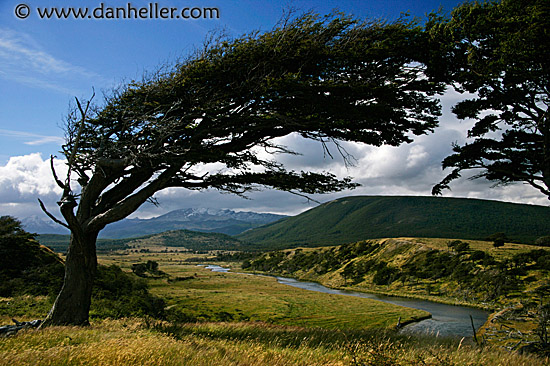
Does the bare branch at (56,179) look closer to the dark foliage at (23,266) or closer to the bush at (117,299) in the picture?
the bush at (117,299)

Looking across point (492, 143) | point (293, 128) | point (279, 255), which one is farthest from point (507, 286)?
point (279, 255)

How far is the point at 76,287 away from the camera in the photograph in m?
10.5

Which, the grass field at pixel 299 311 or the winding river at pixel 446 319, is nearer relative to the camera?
the winding river at pixel 446 319

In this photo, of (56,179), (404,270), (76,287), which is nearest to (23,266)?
(76,287)

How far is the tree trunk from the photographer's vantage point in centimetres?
1014

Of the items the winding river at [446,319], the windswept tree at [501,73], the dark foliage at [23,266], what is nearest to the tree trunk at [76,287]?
the dark foliage at [23,266]

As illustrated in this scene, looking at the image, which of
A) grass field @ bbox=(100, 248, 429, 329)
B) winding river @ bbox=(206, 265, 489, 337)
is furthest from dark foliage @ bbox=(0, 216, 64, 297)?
winding river @ bbox=(206, 265, 489, 337)

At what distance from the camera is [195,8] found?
9.89 m

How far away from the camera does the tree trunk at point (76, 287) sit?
1014cm

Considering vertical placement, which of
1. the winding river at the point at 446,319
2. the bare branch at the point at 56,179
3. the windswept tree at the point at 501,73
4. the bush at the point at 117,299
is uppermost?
the windswept tree at the point at 501,73

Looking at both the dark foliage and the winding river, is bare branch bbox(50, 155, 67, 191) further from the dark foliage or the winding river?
the winding river

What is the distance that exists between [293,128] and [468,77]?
5643mm

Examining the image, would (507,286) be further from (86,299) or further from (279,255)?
(279,255)

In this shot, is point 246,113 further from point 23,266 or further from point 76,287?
point 23,266
